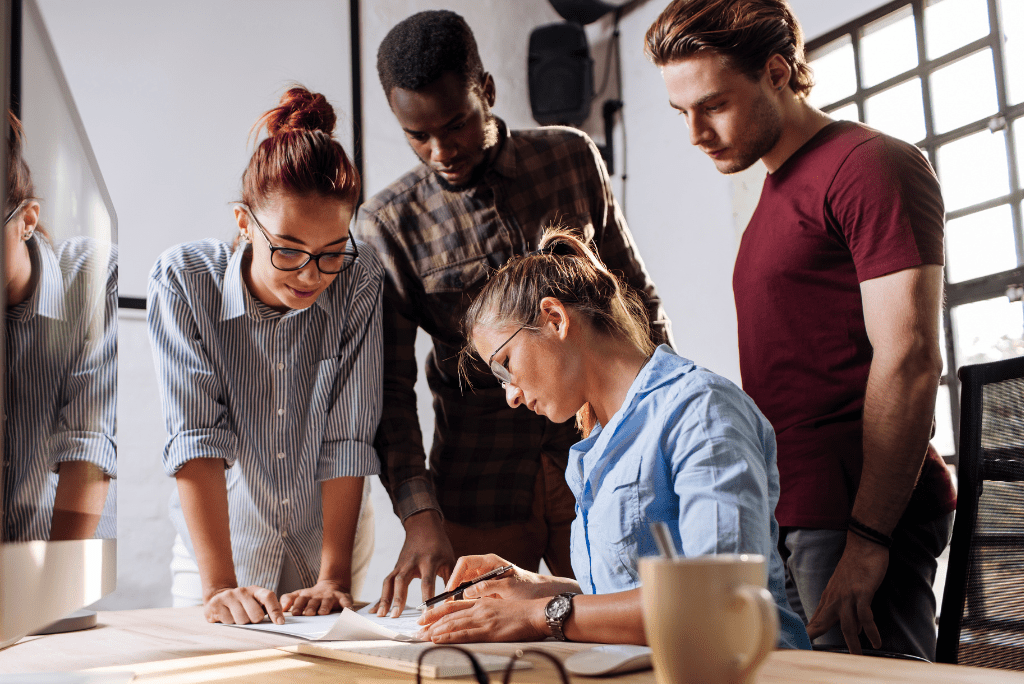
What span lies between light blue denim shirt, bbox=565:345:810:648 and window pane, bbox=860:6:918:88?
2.37 meters

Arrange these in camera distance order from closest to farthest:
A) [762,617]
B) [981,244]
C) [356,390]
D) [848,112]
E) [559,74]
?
[762,617], [356,390], [981,244], [848,112], [559,74]

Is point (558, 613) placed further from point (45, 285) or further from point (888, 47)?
point (888, 47)

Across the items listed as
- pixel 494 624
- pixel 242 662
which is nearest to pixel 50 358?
pixel 242 662

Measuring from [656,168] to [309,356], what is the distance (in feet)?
7.97

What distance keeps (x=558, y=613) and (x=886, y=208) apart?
0.76 m

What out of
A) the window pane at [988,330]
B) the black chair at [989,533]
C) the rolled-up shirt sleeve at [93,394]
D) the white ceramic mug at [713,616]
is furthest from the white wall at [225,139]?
the white ceramic mug at [713,616]

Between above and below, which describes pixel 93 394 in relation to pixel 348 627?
above

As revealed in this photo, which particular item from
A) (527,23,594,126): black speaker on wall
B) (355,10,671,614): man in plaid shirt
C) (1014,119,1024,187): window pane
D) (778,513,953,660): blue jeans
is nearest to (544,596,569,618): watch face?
(778,513,953,660): blue jeans

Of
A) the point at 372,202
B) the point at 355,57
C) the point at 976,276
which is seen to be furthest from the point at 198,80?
the point at 976,276

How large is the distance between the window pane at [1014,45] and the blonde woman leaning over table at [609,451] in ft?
6.51

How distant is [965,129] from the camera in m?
2.74

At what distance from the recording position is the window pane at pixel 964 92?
2695 millimetres

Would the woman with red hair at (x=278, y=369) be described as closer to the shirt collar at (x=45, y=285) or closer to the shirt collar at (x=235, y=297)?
the shirt collar at (x=235, y=297)

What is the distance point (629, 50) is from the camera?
12.5ft
